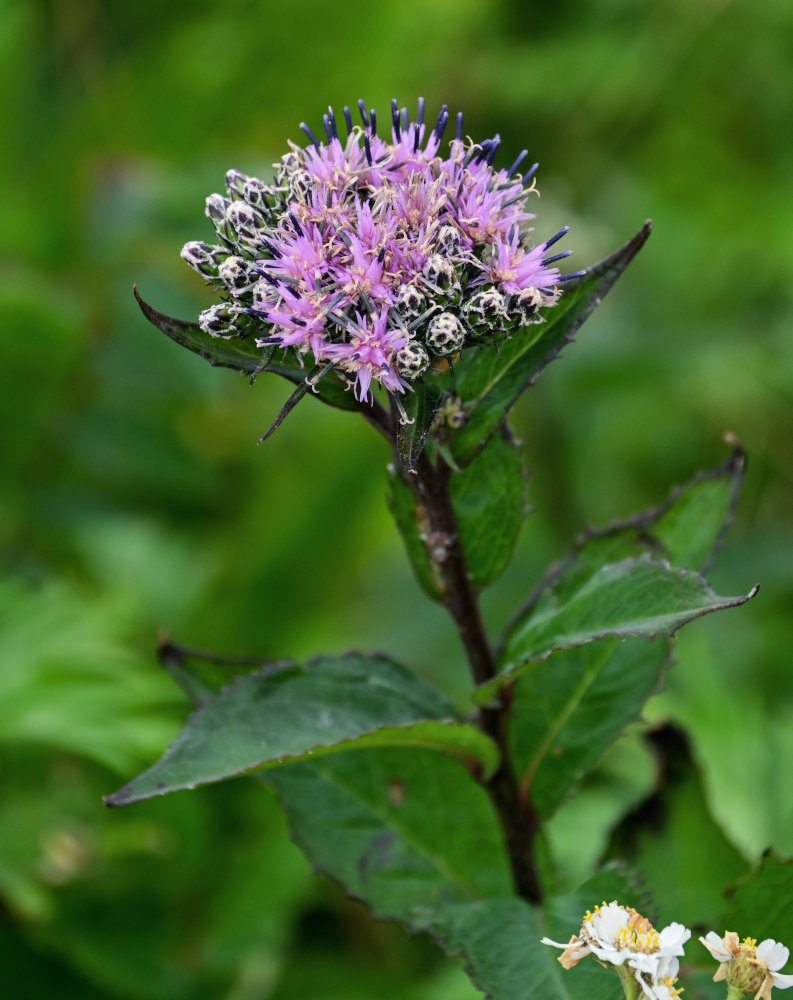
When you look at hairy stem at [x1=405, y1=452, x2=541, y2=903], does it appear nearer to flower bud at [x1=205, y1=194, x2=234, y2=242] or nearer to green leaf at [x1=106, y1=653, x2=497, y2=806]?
green leaf at [x1=106, y1=653, x2=497, y2=806]

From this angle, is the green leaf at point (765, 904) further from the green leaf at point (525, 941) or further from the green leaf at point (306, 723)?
the green leaf at point (306, 723)

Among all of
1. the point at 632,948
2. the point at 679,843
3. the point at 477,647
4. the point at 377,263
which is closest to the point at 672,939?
the point at 632,948

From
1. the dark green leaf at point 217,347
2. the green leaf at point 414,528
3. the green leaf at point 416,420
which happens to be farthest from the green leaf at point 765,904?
the dark green leaf at point 217,347

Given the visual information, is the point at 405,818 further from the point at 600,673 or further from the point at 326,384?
the point at 326,384

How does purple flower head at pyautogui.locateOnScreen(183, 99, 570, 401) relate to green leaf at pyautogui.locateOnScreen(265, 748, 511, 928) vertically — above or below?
above

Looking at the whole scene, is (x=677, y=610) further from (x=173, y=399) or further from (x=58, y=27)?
(x=58, y=27)

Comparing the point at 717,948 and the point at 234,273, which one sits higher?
the point at 234,273

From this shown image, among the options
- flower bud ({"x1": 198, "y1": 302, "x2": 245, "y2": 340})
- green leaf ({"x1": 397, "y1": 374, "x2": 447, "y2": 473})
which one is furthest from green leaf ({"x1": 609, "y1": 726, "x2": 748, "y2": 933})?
flower bud ({"x1": 198, "y1": 302, "x2": 245, "y2": 340})
